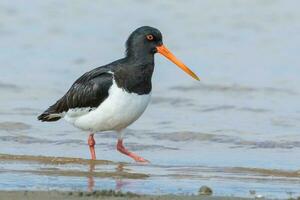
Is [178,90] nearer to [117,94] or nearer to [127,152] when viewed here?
[127,152]

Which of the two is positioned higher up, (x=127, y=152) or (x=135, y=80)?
(x=135, y=80)

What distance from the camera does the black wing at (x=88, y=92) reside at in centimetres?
1126

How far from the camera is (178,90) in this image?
16.0 meters

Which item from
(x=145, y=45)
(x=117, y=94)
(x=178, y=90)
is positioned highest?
(x=178, y=90)

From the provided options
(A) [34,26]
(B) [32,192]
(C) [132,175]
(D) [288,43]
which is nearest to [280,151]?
(C) [132,175]

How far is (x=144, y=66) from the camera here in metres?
11.6

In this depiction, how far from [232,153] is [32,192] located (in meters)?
4.28

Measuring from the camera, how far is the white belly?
11078 millimetres

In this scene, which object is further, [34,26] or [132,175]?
[34,26]

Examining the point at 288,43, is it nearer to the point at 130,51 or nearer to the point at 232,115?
the point at 232,115

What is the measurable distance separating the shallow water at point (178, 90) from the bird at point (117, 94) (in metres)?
0.48

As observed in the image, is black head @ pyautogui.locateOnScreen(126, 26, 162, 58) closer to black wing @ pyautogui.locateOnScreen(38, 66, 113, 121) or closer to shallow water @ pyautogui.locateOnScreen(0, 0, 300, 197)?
black wing @ pyautogui.locateOnScreen(38, 66, 113, 121)

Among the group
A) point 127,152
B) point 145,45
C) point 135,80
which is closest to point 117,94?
point 135,80

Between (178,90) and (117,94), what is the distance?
4.94 metres
